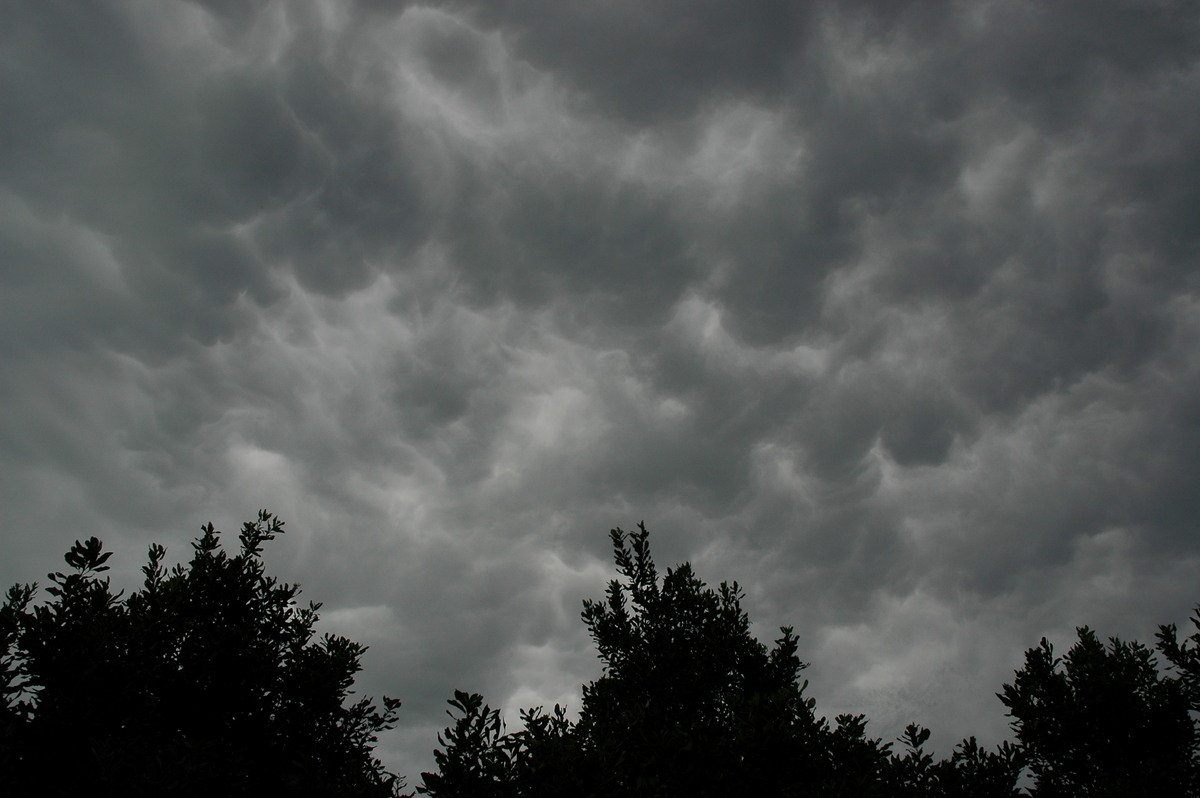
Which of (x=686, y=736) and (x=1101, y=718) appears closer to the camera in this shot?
(x=686, y=736)

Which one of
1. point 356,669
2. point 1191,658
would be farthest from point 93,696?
point 1191,658

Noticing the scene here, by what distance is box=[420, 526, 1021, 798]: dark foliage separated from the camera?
12820 millimetres

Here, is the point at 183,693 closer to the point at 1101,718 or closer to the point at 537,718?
the point at 537,718

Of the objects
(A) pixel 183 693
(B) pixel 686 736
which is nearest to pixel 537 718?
(B) pixel 686 736

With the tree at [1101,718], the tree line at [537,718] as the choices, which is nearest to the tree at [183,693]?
the tree line at [537,718]

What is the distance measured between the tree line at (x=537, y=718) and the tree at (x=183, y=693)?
0.05 metres

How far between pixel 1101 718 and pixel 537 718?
59.8ft

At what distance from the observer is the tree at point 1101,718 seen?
20.2 meters

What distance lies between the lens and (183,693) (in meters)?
20.8

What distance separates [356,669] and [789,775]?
607 inches

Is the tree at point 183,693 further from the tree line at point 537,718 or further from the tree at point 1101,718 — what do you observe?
the tree at point 1101,718

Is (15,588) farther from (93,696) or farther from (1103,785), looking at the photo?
(1103,785)

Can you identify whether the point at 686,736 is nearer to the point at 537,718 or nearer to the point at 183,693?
the point at 537,718

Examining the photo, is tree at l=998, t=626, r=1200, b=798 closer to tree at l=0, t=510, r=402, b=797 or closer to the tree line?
the tree line
